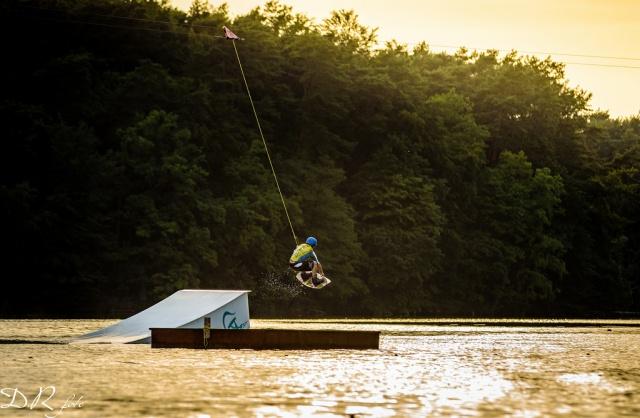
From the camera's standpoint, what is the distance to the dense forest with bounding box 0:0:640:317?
84438mm

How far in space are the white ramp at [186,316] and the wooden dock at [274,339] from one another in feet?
12.2

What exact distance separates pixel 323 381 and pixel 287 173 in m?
69.6

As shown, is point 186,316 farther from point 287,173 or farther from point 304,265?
point 287,173

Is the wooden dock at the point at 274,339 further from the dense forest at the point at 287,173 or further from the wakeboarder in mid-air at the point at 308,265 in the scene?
the dense forest at the point at 287,173

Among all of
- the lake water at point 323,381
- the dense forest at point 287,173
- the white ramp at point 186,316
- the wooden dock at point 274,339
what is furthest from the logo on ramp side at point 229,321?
the dense forest at point 287,173

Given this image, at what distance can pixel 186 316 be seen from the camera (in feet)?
147

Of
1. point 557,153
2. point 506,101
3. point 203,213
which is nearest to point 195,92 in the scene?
point 203,213

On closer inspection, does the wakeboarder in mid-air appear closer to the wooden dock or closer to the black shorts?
the black shorts

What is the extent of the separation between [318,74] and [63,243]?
2645cm

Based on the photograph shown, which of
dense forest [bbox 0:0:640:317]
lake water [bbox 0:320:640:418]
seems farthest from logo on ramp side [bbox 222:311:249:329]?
dense forest [bbox 0:0:640:317]

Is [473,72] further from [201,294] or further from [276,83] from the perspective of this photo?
[201,294]

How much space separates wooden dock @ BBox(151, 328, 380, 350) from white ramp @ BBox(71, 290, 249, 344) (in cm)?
373

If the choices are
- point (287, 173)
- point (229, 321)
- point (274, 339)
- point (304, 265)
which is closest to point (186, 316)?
point (229, 321)

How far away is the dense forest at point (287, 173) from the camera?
84438 mm
